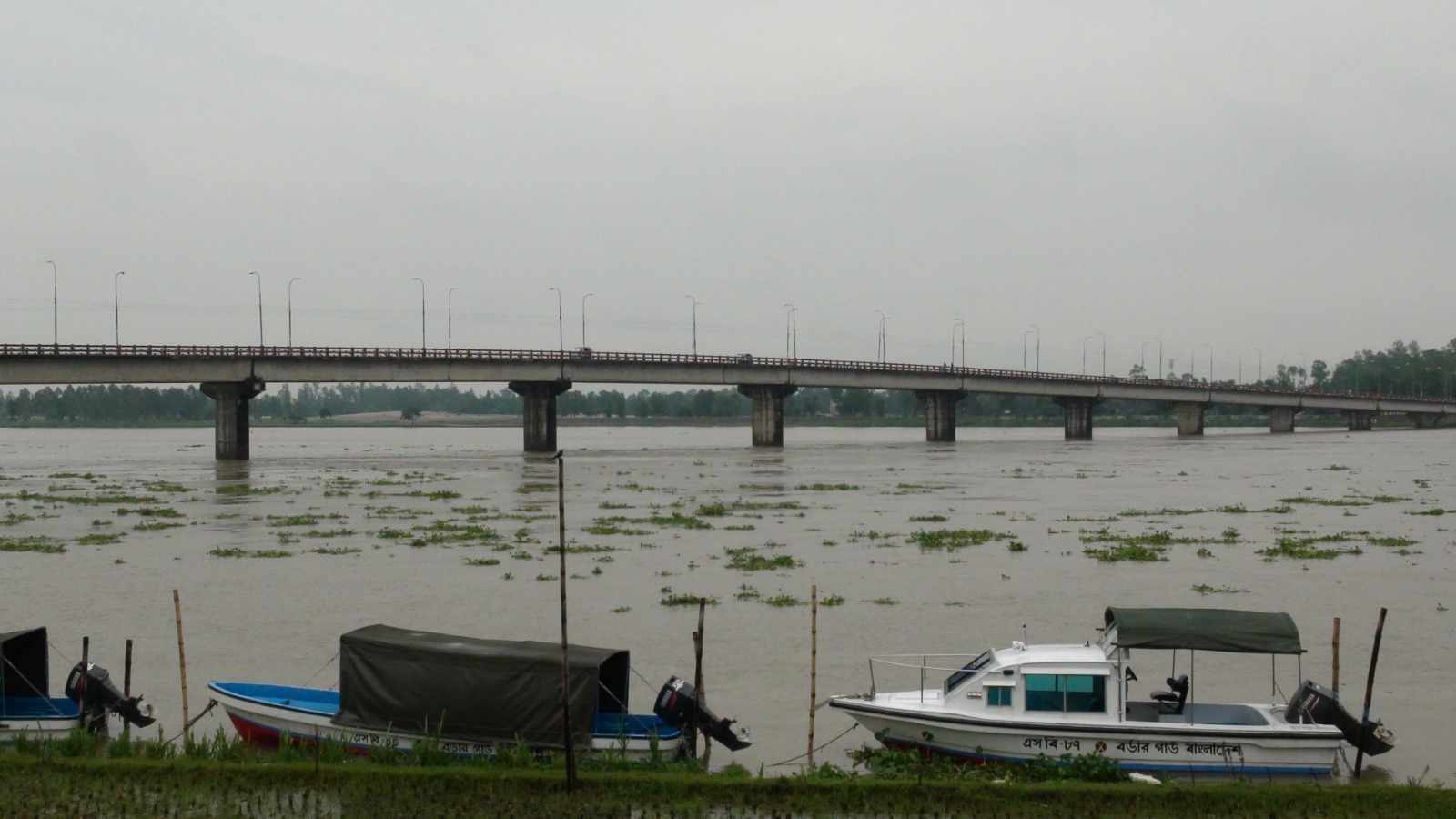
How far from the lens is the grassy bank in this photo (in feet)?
51.5

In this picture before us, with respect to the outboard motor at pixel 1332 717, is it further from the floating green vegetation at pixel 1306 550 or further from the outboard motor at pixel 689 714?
the floating green vegetation at pixel 1306 550

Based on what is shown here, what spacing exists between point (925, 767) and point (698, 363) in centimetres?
10517

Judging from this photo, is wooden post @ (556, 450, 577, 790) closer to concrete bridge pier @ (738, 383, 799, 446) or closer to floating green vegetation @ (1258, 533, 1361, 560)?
floating green vegetation @ (1258, 533, 1361, 560)

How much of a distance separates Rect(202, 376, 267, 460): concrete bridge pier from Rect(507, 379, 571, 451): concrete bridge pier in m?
23.0

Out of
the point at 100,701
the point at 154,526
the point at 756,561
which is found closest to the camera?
the point at 100,701

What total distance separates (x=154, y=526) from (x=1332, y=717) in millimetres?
43688

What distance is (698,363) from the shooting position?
400 ft

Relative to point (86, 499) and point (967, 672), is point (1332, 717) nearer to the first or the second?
point (967, 672)

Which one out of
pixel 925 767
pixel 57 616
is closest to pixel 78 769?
pixel 925 767

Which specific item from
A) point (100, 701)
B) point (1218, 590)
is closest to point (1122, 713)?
point (100, 701)

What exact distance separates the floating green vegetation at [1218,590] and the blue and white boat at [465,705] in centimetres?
1789

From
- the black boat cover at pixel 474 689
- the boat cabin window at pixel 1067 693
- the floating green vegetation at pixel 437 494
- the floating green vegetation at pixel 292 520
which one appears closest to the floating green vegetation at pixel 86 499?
the floating green vegetation at pixel 437 494

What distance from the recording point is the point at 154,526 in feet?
161

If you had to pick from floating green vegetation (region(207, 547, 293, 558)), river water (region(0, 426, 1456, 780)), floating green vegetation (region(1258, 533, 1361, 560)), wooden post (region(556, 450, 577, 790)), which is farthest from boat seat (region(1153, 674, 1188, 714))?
floating green vegetation (region(207, 547, 293, 558))
